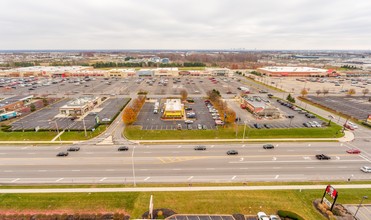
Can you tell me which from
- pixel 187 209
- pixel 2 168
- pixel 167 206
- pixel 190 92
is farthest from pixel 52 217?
pixel 190 92

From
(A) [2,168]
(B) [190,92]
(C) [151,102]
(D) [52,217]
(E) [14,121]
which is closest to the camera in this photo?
(D) [52,217]

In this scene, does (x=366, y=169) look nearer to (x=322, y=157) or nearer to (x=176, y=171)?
(x=322, y=157)

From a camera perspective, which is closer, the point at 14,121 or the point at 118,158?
the point at 118,158

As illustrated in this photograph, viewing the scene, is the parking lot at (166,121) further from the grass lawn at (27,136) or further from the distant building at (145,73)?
the distant building at (145,73)

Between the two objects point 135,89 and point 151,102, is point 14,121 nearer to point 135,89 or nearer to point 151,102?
point 151,102

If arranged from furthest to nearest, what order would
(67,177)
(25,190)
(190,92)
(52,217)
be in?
(190,92) < (67,177) < (25,190) < (52,217)

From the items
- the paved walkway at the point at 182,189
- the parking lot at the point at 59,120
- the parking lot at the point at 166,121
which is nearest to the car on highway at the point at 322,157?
the paved walkway at the point at 182,189

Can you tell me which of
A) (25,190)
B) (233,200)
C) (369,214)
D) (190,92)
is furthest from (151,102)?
(369,214)
